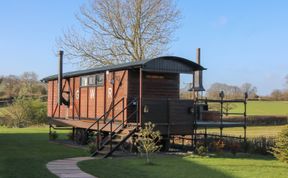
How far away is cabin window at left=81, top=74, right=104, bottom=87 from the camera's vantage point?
64.1ft

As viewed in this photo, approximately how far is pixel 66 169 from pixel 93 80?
8.92 m

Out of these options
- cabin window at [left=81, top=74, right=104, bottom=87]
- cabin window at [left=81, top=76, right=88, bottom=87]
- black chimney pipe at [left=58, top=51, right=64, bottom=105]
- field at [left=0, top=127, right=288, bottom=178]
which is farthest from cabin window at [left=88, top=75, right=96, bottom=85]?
field at [left=0, top=127, right=288, bottom=178]

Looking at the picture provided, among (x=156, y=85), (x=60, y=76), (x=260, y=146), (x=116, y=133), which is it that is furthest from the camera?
(x=60, y=76)

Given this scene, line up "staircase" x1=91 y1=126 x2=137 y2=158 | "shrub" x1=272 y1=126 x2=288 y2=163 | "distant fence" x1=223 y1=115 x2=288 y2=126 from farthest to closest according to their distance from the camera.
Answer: "distant fence" x1=223 y1=115 x2=288 y2=126 < "staircase" x1=91 y1=126 x2=137 y2=158 < "shrub" x1=272 y1=126 x2=288 y2=163

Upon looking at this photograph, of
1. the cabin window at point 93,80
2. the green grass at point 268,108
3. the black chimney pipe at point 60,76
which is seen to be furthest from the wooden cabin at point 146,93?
the green grass at point 268,108

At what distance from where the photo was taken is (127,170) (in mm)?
11477

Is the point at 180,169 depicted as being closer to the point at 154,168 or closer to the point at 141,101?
the point at 154,168

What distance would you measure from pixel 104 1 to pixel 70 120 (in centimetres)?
1297

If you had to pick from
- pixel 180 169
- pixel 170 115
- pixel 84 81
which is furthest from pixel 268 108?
pixel 180 169

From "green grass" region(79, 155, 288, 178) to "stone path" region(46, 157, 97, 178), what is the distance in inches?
10.7

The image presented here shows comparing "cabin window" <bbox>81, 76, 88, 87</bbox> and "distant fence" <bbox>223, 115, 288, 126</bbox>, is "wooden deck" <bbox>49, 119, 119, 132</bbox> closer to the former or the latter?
"cabin window" <bbox>81, 76, 88, 87</bbox>

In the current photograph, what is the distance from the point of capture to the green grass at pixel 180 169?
10.7 m

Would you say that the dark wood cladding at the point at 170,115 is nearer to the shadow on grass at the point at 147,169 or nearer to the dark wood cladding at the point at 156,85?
the dark wood cladding at the point at 156,85

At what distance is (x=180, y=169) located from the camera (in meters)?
11.7
